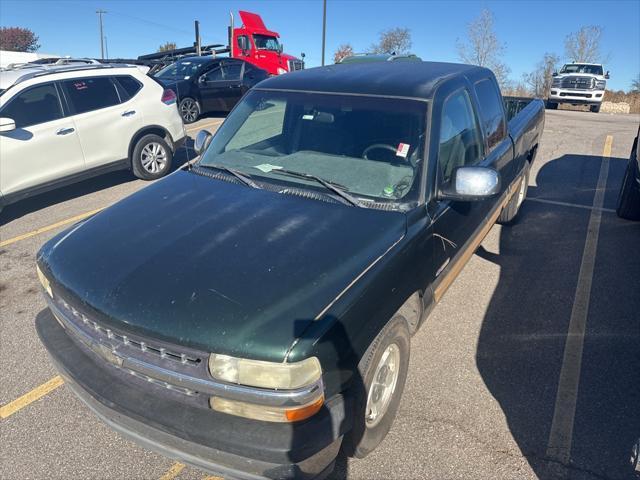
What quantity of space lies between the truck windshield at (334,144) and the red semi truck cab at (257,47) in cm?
1803

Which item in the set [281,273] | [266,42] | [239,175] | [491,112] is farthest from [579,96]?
[281,273]

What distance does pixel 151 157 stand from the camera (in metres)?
7.55

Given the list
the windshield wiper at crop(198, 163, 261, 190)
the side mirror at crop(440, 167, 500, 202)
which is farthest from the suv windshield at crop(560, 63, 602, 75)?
the windshield wiper at crop(198, 163, 261, 190)

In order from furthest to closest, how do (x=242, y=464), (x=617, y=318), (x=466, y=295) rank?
(x=466, y=295) < (x=617, y=318) < (x=242, y=464)

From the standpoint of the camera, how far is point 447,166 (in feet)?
9.99

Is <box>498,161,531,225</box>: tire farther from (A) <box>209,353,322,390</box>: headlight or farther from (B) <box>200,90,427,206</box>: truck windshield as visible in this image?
(A) <box>209,353,322,390</box>: headlight

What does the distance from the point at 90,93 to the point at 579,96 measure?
18.1 m

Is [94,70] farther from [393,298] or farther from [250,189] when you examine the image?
[393,298]

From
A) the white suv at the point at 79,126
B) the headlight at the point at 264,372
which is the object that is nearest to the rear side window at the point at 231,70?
the white suv at the point at 79,126

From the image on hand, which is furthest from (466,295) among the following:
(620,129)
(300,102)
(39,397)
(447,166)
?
(620,129)

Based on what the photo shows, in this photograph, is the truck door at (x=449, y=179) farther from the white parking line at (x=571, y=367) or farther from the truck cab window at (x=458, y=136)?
the white parking line at (x=571, y=367)

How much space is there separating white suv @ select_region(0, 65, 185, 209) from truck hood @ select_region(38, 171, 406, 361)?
3.95 metres

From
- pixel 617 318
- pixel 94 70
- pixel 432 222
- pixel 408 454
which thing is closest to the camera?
pixel 408 454

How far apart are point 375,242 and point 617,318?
Answer: 8.62 feet
